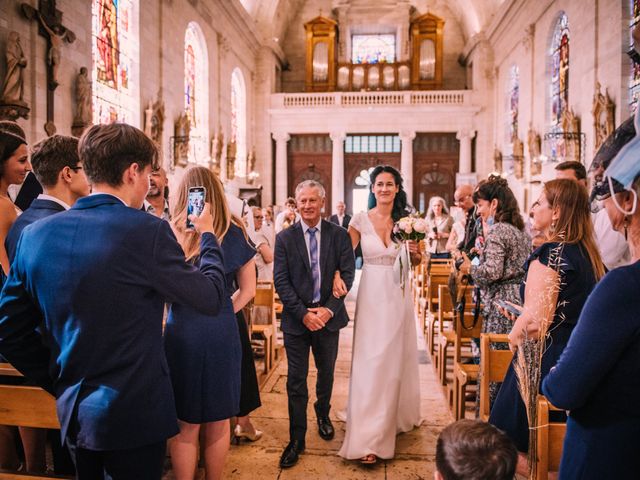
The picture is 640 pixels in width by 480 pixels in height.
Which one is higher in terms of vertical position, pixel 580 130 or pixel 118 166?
pixel 580 130

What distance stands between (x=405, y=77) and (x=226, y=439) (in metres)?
21.4

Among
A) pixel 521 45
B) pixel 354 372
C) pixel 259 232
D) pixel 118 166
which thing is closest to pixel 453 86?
pixel 521 45

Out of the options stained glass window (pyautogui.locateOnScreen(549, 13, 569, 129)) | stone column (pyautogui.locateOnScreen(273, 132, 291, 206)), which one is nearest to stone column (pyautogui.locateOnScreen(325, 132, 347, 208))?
stone column (pyautogui.locateOnScreen(273, 132, 291, 206))

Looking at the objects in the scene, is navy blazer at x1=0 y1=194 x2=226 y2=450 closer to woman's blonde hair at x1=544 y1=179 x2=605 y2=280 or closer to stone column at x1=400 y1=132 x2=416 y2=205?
woman's blonde hair at x1=544 y1=179 x2=605 y2=280

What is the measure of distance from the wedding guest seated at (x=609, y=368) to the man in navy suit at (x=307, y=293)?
218 cm

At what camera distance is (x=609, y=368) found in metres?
1.30

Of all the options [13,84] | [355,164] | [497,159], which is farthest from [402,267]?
[355,164]

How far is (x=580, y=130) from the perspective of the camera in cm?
1193

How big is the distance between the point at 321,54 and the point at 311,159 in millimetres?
4838

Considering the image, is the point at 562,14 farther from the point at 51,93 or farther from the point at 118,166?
the point at 118,166

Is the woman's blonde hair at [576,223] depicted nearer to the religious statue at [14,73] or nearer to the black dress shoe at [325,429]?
the black dress shoe at [325,429]

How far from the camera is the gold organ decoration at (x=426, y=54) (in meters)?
21.9

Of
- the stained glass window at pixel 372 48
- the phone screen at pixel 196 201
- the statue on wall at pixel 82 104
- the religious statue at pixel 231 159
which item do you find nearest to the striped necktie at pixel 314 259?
the phone screen at pixel 196 201

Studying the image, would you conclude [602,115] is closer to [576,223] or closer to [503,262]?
[503,262]
